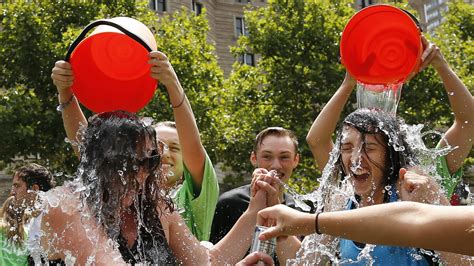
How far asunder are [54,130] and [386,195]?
17.2 metres

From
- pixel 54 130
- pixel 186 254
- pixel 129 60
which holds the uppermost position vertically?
Answer: pixel 129 60

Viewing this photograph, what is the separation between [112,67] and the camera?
4.08 meters

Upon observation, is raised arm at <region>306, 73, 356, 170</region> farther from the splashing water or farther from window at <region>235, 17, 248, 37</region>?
window at <region>235, 17, 248, 37</region>

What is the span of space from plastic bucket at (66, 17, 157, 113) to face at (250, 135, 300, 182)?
3.31 feet

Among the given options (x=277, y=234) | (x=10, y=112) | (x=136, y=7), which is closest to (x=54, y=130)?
(x=10, y=112)

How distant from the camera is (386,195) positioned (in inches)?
139

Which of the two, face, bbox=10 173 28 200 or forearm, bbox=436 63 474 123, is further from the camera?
face, bbox=10 173 28 200

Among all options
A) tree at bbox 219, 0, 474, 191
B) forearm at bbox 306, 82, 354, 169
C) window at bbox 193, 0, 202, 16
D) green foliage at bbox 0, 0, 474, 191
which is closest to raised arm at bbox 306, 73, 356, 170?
forearm at bbox 306, 82, 354, 169

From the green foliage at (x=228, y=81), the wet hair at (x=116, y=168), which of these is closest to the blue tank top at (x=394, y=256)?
the wet hair at (x=116, y=168)

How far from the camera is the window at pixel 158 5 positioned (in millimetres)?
37475

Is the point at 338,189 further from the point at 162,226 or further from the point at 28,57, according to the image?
the point at 28,57

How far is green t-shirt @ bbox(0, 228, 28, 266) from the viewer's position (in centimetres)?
534

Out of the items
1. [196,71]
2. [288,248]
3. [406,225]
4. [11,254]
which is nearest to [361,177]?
[288,248]

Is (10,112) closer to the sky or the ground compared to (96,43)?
closer to the ground
